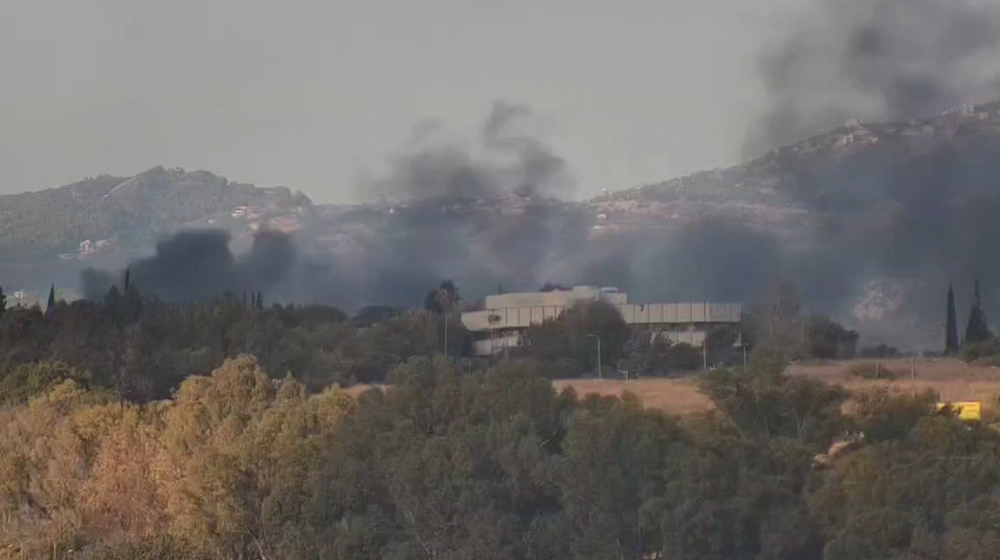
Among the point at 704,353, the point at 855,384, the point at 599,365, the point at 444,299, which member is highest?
the point at 444,299

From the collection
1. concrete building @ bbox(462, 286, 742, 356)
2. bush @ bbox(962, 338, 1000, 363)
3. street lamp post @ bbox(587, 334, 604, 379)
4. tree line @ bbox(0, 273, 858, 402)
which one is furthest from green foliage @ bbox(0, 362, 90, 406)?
bush @ bbox(962, 338, 1000, 363)

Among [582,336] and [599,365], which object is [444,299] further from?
[599,365]

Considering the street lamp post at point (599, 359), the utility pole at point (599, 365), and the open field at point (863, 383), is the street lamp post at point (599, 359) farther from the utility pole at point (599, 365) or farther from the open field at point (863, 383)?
the open field at point (863, 383)

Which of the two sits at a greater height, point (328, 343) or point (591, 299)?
point (591, 299)

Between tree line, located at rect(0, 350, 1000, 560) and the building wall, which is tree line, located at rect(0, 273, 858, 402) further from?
tree line, located at rect(0, 350, 1000, 560)

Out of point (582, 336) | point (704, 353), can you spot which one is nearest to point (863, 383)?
point (704, 353)

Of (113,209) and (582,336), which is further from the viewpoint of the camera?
(113,209)
